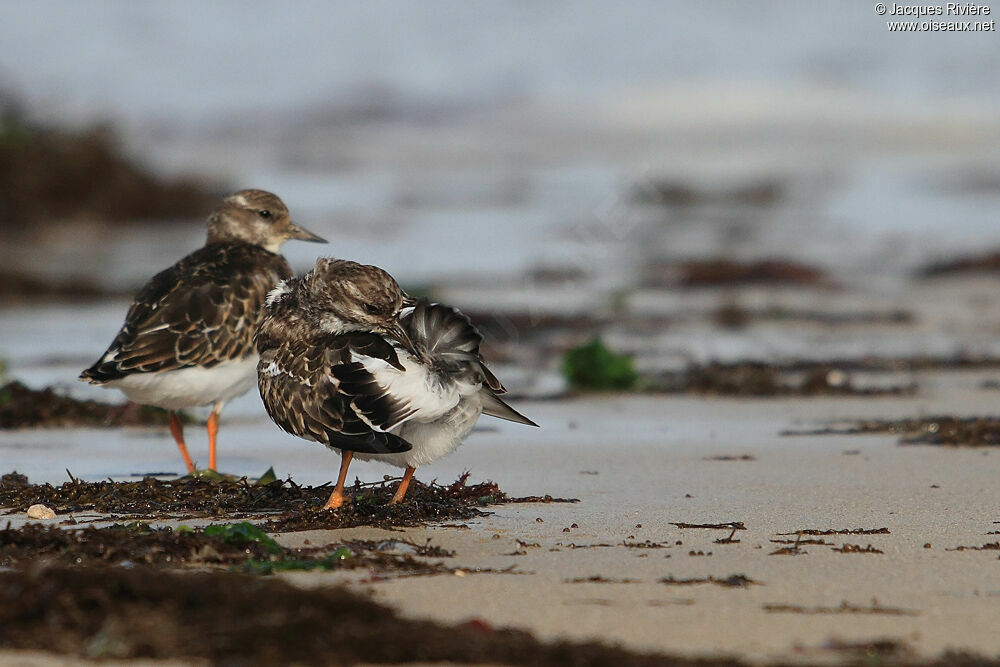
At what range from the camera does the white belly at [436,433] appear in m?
4.28

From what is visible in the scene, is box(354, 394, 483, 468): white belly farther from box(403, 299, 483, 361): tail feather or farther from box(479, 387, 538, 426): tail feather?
box(403, 299, 483, 361): tail feather

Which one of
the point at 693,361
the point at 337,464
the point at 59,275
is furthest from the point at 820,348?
the point at 59,275

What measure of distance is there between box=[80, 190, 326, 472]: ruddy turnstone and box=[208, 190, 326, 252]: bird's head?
429 mm

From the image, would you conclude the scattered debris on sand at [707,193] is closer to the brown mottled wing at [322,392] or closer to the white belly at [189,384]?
the white belly at [189,384]

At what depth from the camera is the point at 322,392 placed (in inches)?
168

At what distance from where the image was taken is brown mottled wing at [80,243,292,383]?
5.66 meters

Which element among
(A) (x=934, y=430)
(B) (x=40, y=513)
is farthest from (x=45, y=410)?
(A) (x=934, y=430)

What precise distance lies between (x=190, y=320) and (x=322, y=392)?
1649 mm

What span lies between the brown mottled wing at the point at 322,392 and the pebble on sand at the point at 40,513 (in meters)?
0.73

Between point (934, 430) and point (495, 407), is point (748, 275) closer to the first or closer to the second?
point (934, 430)

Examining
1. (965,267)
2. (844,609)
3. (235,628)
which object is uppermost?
(965,267)

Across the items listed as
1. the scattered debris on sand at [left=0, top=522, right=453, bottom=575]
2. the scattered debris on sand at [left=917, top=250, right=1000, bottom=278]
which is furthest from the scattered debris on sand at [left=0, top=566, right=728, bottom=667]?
the scattered debris on sand at [left=917, top=250, right=1000, bottom=278]

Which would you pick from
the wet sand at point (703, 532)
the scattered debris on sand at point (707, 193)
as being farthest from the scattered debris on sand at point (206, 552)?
the scattered debris on sand at point (707, 193)

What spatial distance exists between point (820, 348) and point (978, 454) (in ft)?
12.6
